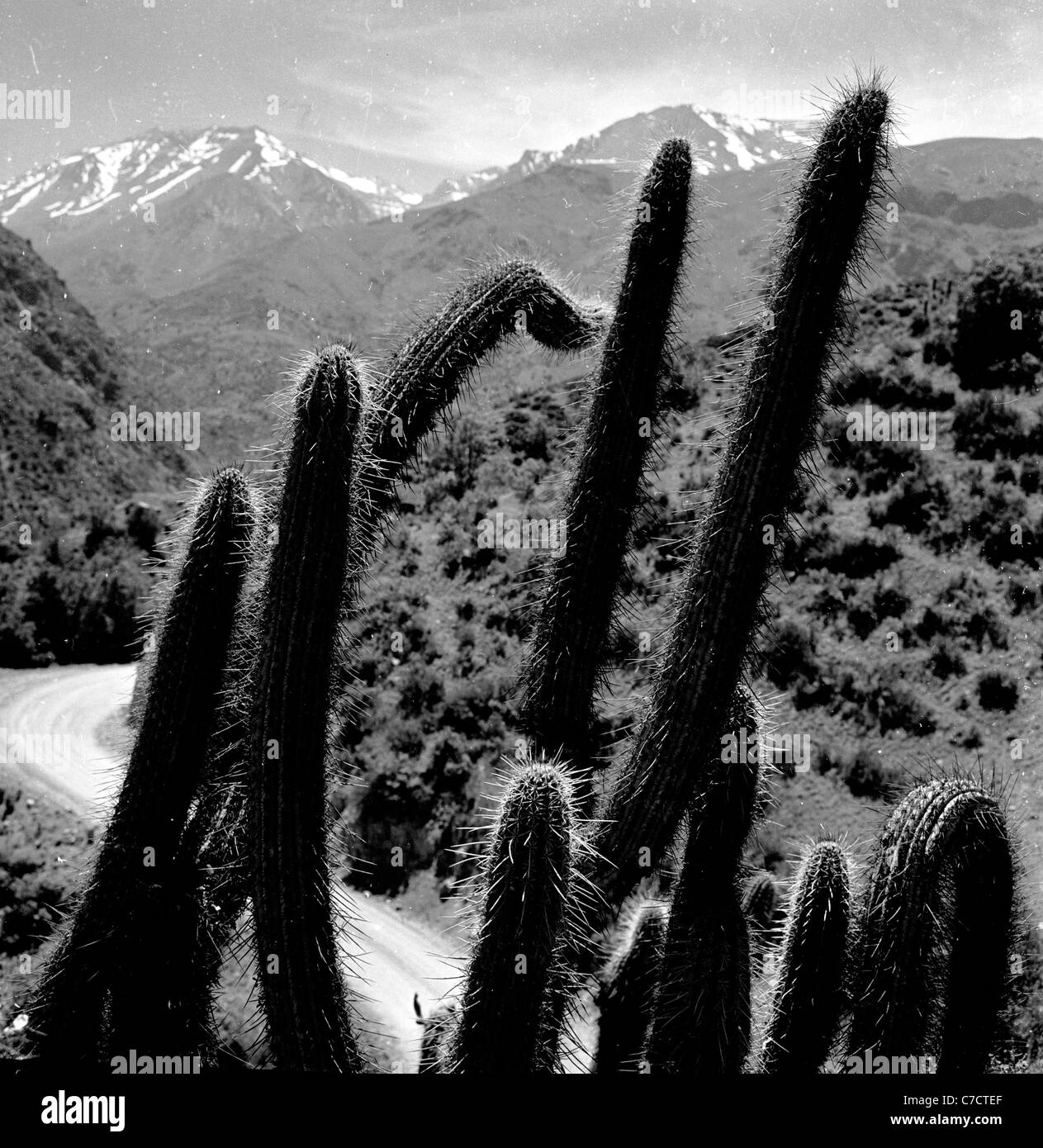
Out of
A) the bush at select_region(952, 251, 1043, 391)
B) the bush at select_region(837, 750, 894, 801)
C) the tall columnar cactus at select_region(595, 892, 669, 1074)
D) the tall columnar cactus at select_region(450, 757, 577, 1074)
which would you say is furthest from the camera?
the bush at select_region(952, 251, 1043, 391)

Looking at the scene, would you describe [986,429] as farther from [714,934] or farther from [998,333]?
[714,934]

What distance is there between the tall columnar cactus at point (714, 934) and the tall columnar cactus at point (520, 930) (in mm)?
1389

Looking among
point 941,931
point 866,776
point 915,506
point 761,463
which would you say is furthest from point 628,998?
point 915,506

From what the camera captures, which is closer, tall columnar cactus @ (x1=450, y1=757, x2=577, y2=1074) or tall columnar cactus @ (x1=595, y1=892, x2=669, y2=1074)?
tall columnar cactus @ (x1=450, y1=757, x2=577, y2=1074)

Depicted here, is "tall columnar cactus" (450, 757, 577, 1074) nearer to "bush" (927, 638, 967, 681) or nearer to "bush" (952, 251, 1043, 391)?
"bush" (927, 638, 967, 681)

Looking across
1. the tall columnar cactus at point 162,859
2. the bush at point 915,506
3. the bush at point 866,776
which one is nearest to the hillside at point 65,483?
the tall columnar cactus at point 162,859

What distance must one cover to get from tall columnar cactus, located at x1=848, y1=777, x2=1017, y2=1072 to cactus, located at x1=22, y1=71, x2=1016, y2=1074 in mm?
14

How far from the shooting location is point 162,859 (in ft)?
14.5

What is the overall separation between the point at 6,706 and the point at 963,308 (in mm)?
20734

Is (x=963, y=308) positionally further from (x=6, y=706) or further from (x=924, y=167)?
(x=924, y=167)

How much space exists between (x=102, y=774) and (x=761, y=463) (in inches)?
398

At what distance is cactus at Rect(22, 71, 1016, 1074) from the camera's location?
379 centimetres

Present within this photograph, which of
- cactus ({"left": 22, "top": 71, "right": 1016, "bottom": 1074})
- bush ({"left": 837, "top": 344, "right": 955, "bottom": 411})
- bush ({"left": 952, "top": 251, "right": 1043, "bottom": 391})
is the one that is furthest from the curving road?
bush ({"left": 952, "top": 251, "right": 1043, "bottom": 391})

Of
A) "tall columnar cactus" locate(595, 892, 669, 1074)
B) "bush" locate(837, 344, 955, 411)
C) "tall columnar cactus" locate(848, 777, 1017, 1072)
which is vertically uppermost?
"bush" locate(837, 344, 955, 411)
